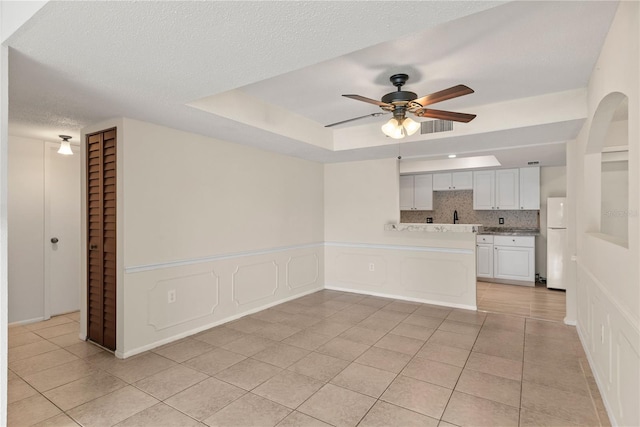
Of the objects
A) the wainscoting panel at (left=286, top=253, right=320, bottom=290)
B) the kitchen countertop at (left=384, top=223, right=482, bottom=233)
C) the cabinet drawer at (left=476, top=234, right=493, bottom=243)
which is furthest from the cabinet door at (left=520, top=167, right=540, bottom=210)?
the wainscoting panel at (left=286, top=253, right=320, bottom=290)

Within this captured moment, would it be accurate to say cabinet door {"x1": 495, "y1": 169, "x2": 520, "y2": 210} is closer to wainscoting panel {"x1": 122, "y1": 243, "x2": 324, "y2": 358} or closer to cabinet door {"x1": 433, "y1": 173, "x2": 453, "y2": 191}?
cabinet door {"x1": 433, "y1": 173, "x2": 453, "y2": 191}

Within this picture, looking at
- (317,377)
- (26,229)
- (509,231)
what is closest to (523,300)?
(509,231)

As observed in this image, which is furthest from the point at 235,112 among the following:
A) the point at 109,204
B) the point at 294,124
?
the point at 109,204

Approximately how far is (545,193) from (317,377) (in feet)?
19.3

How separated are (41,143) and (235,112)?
9.71ft

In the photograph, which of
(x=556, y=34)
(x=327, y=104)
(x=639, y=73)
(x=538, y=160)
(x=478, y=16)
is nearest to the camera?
(x=639, y=73)

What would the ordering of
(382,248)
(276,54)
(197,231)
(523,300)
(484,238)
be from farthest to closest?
(484,238), (382,248), (523,300), (197,231), (276,54)

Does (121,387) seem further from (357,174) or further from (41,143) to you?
(357,174)

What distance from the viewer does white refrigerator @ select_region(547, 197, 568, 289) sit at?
5785 millimetres

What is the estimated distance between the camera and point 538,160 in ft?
17.8

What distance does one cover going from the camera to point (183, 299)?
3.73 m

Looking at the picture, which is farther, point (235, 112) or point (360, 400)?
point (235, 112)

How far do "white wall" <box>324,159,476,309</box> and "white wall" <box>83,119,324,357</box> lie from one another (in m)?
0.80

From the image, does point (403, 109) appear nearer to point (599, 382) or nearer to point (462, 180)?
point (599, 382)
